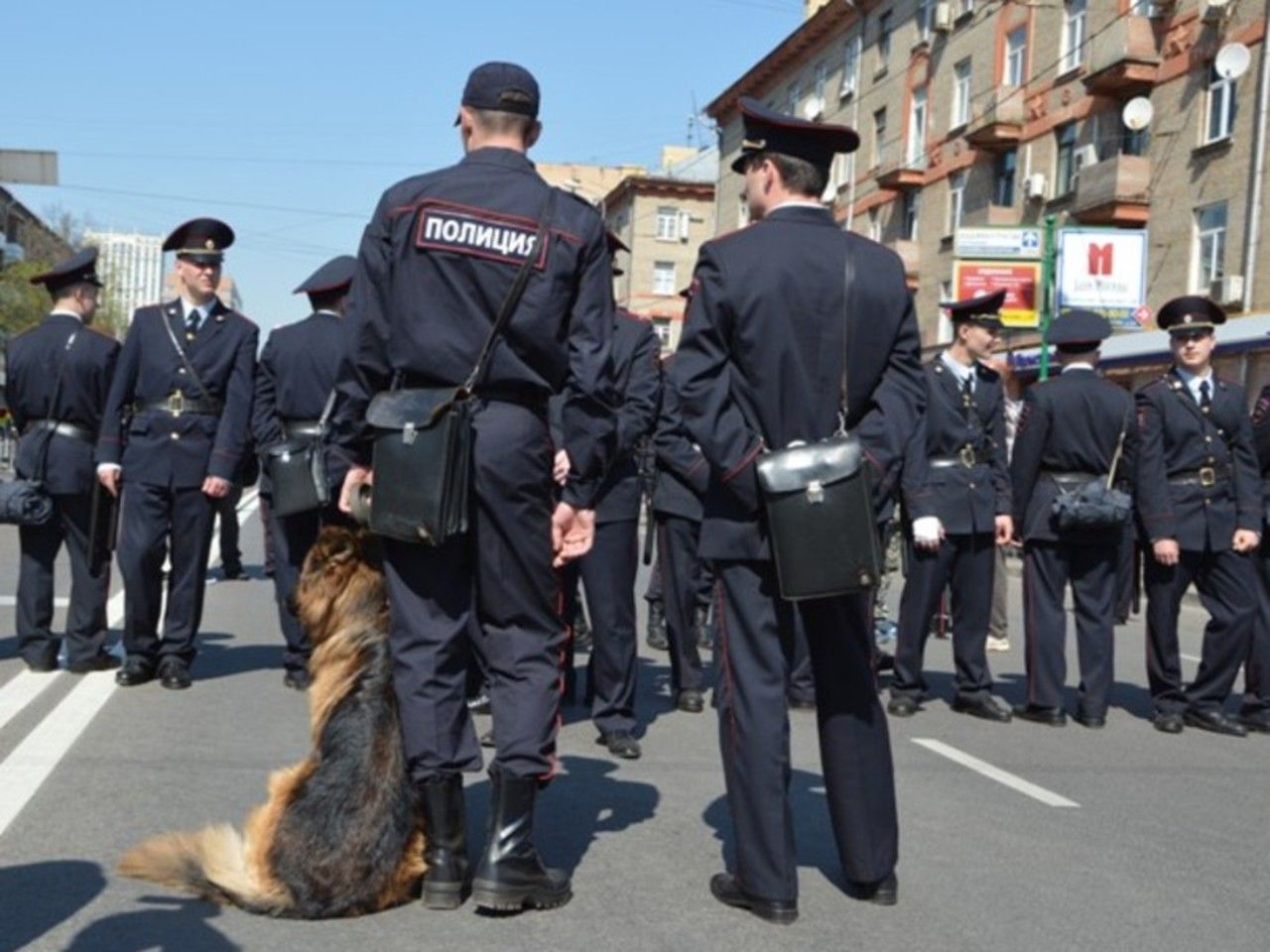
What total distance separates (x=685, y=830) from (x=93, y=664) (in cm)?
437

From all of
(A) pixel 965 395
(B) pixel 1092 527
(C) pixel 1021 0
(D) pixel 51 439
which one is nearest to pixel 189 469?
(D) pixel 51 439

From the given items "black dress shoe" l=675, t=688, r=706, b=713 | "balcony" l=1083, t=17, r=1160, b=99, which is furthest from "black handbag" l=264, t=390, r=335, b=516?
"balcony" l=1083, t=17, r=1160, b=99

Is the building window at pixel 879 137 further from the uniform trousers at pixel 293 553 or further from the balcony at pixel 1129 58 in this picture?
the uniform trousers at pixel 293 553

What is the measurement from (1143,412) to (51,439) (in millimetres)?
5650

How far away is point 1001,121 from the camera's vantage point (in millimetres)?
39500

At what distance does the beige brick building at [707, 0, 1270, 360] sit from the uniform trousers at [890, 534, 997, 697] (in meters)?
22.2

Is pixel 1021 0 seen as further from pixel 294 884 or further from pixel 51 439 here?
pixel 294 884

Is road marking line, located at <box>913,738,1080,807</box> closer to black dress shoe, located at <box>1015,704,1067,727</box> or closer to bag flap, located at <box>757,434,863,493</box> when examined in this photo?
black dress shoe, located at <box>1015,704,1067,727</box>

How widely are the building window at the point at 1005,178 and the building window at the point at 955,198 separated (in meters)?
1.90

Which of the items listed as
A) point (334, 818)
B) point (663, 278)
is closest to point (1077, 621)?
point (334, 818)

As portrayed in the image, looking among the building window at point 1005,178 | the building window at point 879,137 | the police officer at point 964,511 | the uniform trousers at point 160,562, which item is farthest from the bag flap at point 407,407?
the building window at point 879,137

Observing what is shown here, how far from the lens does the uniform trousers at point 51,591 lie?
8.57m

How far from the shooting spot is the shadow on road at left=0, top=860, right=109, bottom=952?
4074 millimetres

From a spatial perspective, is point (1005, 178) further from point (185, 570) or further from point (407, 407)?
point (407, 407)
